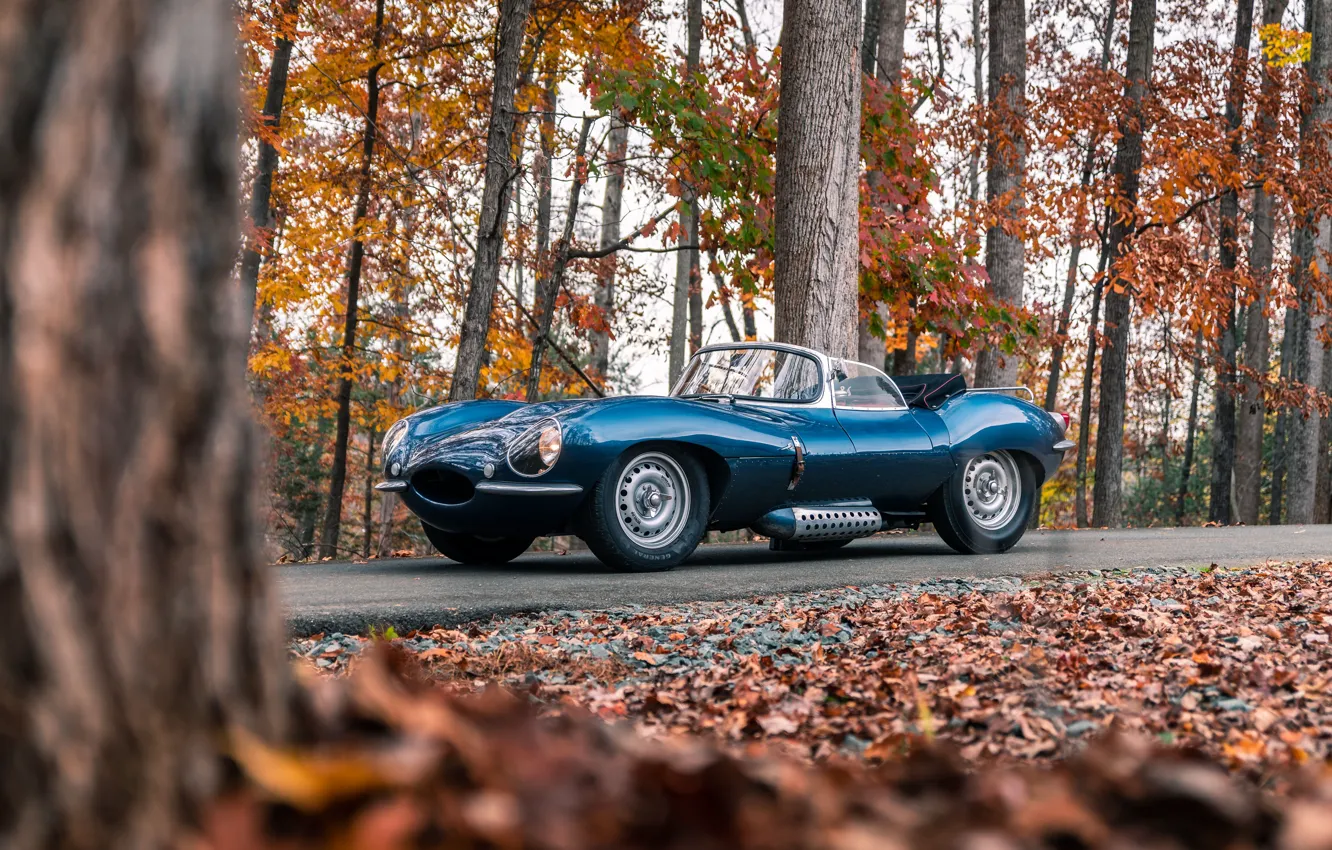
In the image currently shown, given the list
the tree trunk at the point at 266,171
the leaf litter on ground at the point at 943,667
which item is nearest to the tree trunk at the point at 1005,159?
the tree trunk at the point at 266,171

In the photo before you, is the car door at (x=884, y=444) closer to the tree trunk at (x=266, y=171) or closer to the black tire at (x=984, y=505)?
the black tire at (x=984, y=505)

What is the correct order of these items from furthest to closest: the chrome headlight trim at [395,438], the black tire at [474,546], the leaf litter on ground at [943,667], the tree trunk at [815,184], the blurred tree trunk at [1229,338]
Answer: the blurred tree trunk at [1229,338] → the tree trunk at [815,184] → the black tire at [474,546] → the chrome headlight trim at [395,438] → the leaf litter on ground at [943,667]

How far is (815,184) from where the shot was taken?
11188 mm

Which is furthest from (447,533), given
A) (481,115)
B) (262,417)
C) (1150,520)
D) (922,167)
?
(1150,520)

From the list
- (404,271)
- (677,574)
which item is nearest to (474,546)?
(677,574)

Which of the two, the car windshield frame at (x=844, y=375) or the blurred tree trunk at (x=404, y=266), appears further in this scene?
the blurred tree trunk at (x=404, y=266)

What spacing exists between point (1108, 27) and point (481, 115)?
55.2ft

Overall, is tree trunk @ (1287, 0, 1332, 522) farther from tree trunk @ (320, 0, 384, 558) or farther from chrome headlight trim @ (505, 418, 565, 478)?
chrome headlight trim @ (505, 418, 565, 478)

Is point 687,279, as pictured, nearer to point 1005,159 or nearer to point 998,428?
point 1005,159

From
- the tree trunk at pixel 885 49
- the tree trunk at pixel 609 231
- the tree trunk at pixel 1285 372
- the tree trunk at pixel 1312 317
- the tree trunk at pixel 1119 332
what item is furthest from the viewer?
the tree trunk at pixel 1285 372

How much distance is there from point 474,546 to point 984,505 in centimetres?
402

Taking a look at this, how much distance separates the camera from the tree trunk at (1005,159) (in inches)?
704

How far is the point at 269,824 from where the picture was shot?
1.33 metres

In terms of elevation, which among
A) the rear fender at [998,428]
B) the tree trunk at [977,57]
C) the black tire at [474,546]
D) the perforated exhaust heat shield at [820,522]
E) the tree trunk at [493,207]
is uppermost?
the tree trunk at [977,57]
